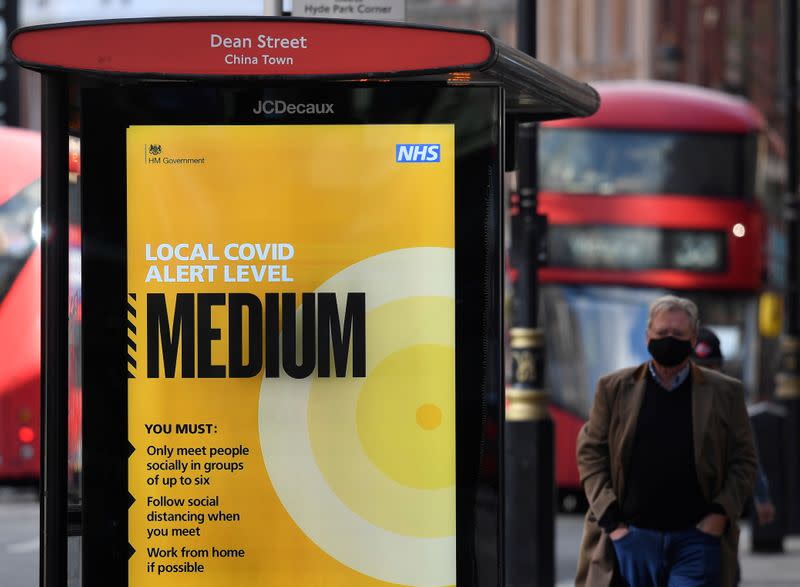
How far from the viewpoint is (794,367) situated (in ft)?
51.9

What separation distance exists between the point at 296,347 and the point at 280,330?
69mm

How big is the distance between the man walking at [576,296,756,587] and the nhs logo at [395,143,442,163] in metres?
1.45

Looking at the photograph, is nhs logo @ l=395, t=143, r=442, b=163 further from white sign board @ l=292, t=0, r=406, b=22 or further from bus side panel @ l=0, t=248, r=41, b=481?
bus side panel @ l=0, t=248, r=41, b=481

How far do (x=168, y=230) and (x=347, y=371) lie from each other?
671 mm

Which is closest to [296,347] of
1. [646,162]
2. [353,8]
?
[353,8]

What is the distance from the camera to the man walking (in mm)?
6246

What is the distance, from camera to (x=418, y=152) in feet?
17.1

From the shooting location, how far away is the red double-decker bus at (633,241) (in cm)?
1745

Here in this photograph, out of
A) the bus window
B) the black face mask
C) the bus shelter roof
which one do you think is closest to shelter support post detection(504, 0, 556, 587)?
the black face mask

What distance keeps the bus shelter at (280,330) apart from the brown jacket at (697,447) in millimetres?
1206

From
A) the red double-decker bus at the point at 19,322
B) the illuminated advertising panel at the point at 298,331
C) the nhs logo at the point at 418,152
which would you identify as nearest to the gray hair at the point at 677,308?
the illuminated advertising panel at the point at 298,331

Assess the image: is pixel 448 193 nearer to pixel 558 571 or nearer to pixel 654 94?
pixel 558 571

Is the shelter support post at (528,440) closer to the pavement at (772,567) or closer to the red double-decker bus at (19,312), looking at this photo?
the pavement at (772,567)

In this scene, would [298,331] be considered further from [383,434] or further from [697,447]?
[697,447]
